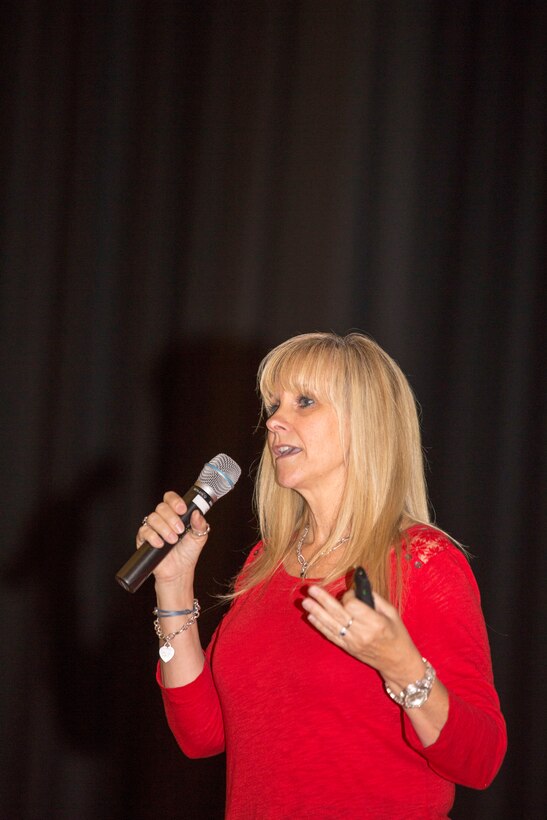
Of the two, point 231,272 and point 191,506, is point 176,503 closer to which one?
point 191,506

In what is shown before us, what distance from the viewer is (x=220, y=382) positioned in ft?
9.16

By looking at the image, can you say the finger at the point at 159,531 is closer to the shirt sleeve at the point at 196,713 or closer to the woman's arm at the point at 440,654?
the woman's arm at the point at 440,654

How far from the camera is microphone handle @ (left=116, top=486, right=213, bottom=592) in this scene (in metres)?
1.27

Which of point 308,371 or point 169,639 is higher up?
point 308,371

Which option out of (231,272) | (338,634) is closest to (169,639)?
(338,634)

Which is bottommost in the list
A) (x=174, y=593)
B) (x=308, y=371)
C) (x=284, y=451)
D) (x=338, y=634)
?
(x=174, y=593)

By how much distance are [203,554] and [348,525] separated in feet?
4.13

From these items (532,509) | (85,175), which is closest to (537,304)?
(532,509)

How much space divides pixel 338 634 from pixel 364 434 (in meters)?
0.57

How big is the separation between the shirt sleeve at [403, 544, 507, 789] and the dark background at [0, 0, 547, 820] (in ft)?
4.66

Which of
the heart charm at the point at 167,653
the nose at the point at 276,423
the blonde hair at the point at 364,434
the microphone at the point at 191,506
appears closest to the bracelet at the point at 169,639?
the heart charm at the point at 167,653

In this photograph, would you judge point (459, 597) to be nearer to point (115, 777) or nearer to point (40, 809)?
point (115, 777)

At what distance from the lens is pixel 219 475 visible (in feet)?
4.86

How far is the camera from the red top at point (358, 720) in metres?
1.27
